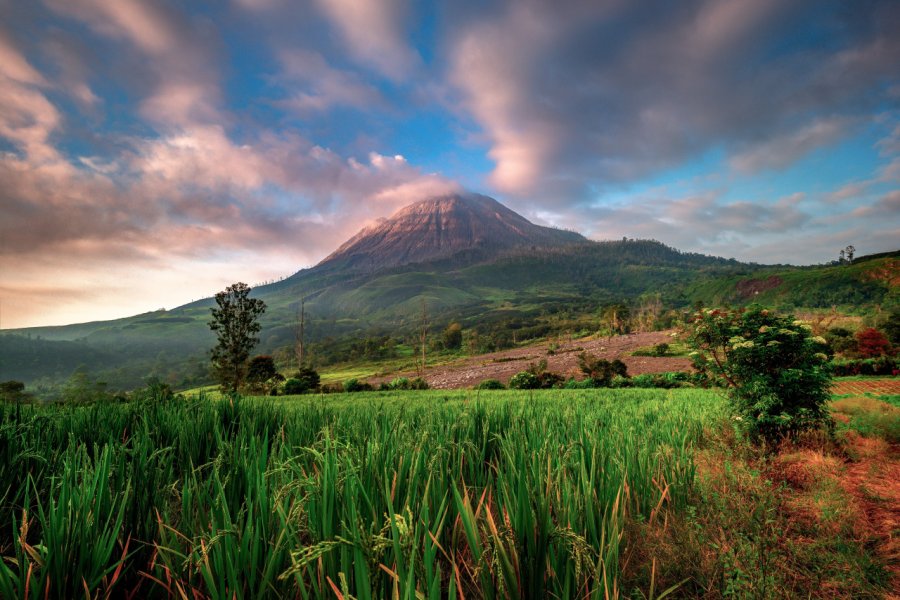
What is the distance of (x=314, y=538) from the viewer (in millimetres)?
1876

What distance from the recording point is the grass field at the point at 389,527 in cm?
161

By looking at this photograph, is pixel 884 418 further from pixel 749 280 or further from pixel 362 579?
pixel 749 280

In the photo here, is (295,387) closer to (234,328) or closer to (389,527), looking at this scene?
(234,328)

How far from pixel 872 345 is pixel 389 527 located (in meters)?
42.3

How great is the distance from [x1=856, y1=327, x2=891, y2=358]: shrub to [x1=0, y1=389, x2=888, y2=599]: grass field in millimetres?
36398

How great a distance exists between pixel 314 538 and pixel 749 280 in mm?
220796

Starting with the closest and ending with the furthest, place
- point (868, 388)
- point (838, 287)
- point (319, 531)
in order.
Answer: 1. point (319, 531)
2. point (868, 388)
3. point (838, 287)

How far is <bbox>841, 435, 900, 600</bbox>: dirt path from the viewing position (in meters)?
3.40

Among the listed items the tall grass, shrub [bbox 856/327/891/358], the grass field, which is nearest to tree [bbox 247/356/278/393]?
the grass field

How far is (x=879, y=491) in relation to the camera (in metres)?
4.79

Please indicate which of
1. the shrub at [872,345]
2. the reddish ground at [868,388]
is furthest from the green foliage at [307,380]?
the shrub at [872,345]

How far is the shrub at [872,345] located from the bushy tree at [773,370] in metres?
32.2

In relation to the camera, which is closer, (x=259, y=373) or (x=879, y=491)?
(x=879, y=491)

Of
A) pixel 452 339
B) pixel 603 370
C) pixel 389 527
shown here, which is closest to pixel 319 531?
pixel 389 527
